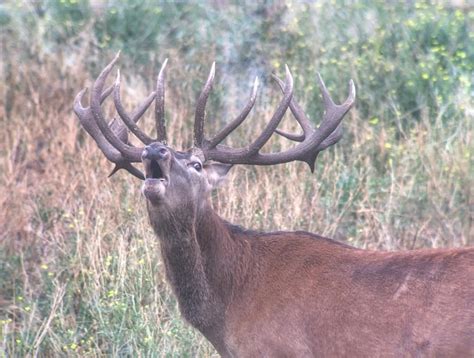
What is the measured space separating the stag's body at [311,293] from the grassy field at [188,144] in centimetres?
78

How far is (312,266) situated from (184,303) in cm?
76

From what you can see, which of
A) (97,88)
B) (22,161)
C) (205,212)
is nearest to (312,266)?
(205,212)

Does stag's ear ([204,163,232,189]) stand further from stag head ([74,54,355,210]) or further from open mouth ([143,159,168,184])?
open mouth ([143,159,168,184])

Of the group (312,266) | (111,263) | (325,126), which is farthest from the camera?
(111,263)

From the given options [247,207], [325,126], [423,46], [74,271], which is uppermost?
[423,46]

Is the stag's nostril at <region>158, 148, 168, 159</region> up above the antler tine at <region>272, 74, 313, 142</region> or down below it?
below

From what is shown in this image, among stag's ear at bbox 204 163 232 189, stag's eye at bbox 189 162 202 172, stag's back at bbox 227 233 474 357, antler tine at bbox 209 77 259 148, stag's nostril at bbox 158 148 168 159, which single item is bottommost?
stag's back at bbox 227 233 474 357

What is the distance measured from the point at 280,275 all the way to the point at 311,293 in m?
0.28

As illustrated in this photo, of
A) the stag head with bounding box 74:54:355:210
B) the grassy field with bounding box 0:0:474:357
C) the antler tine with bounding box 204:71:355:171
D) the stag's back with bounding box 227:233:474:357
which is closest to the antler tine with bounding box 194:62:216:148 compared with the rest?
the stag head with bounding box 74:54:355:210

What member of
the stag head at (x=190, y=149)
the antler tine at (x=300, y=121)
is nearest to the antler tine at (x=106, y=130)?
the stag head at (x=190, y=149)

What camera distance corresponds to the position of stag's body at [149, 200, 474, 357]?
5.37m

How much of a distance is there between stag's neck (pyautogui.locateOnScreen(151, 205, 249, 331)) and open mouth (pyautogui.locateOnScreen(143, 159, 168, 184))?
0.84 feet

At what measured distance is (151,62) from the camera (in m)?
11.5

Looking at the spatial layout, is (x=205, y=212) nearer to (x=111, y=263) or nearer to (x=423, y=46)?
(x=111, y=263)
